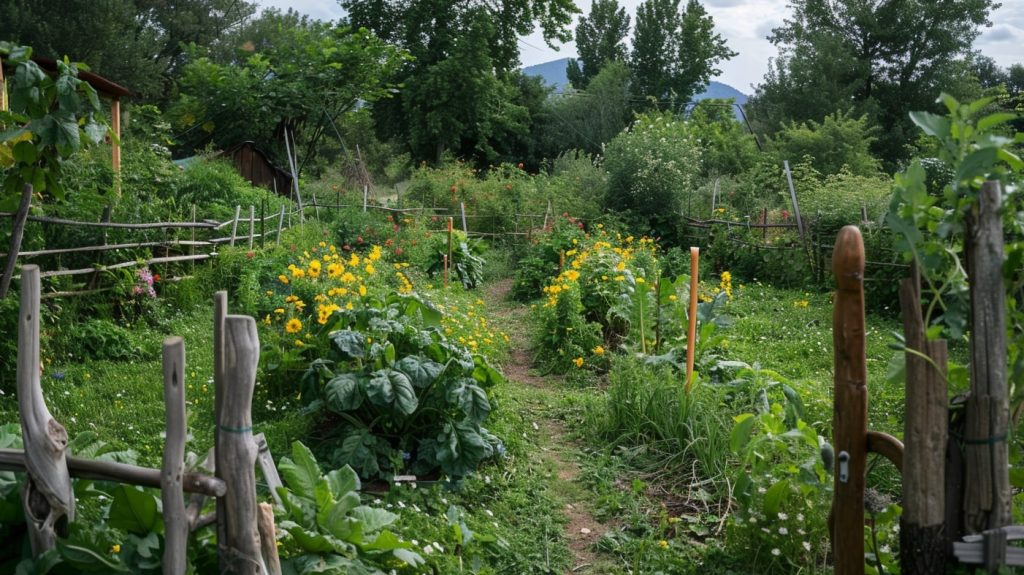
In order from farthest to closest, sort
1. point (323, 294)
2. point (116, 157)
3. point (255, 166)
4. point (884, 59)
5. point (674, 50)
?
1. point (674, 50)
2. point (884, 59)
3. point (255, 166)
4. point (116, 157)
5. point (323, 294)

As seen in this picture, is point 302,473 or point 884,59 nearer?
point 302,473

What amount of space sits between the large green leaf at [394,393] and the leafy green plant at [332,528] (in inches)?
47.9

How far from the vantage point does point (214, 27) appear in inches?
1464

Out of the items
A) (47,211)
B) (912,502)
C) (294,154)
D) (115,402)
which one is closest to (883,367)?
(912,502)

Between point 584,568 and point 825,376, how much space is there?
14.0 feet

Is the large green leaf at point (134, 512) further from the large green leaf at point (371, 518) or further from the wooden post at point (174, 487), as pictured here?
the large green leaf at point (371, 518)

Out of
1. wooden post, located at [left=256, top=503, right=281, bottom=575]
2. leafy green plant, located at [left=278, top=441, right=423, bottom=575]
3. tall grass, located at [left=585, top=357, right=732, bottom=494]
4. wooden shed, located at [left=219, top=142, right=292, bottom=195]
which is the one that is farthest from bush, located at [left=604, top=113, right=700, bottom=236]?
wooden post, located at [left=256, top=503, right=281, bottom=575]

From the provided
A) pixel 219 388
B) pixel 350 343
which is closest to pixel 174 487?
pixel 219 388

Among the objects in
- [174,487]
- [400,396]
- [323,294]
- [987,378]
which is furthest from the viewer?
[323,294]

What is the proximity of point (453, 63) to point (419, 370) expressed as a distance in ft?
84.2

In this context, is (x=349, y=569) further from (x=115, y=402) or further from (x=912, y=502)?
(x=115, y=402)

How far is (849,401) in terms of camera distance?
2.93 m

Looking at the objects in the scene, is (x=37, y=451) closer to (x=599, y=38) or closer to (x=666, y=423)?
(x=666, y=423)

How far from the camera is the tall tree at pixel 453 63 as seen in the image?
2974 centimetres
